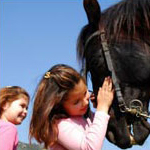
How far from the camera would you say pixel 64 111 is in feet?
10.9

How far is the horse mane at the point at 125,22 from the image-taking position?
12.7 ft

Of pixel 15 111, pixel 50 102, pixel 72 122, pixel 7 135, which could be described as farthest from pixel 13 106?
pixel 72 122

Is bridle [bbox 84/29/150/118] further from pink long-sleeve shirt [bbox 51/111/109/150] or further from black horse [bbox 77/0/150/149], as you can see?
pink long-sleeve shirt [bbox 51/111/109/150]

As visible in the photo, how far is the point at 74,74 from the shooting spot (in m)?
3.34

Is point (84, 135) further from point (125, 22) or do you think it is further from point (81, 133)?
point (125, 22)

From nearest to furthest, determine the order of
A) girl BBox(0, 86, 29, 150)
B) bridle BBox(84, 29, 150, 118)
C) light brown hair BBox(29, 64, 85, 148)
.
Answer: light brown hair BBox(29, 64, 85, 148) < bridle BBox(84, 29, 150, 118) < girl BBox(0, 86, 29, 150)

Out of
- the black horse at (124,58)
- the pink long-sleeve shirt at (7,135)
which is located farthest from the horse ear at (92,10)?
the pink long-sleeve shirt at (7,135)

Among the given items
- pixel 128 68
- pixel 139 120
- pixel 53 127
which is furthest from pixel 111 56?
pixel 53 127

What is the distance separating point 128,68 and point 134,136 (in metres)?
0.64

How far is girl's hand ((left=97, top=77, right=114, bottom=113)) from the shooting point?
10.6 feet

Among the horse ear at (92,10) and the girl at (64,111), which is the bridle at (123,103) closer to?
the girl at (64,111)

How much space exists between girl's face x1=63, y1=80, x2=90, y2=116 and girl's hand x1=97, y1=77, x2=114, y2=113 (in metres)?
0.11

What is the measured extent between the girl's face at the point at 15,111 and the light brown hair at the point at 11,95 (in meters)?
0.04

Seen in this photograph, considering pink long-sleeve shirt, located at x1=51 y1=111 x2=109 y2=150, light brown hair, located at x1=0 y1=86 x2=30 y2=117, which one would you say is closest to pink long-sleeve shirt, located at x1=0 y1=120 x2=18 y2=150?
light brown hair, located at x1=0 y1=86 x2=30 y2=117
